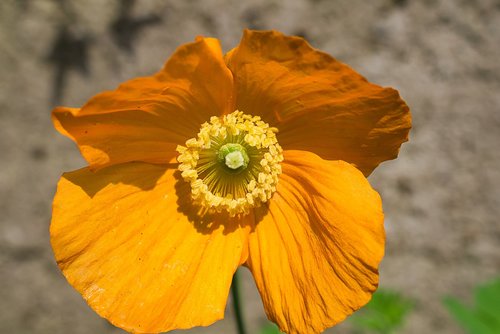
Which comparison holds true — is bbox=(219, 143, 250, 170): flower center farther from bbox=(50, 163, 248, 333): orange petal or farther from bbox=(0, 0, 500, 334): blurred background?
bbox=(0, 0, 500, 334): blurred background

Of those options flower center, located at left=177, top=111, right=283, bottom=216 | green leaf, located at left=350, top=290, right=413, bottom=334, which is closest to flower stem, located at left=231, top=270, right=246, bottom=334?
flower center, located at left=177, top=111, right=283, bottom=216

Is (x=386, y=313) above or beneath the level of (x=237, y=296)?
beneath

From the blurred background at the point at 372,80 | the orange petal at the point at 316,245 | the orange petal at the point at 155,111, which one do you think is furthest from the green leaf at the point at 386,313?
the orange petal at the point at 155,111

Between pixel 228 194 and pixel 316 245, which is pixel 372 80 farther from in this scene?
pixel 316 245

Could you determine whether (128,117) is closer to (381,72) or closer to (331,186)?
(331,186)

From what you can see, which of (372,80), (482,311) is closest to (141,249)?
(482,311)

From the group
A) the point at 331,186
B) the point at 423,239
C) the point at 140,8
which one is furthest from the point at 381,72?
the point at 331,186
